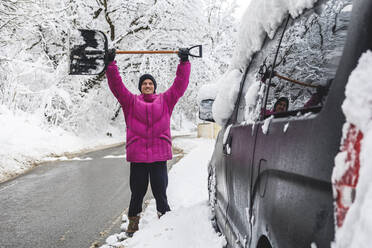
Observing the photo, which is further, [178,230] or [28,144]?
[28,144]

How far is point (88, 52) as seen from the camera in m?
4.24

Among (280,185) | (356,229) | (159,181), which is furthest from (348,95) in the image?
(159,181)

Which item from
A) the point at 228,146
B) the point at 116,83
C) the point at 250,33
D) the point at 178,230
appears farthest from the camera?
the point at 116,83


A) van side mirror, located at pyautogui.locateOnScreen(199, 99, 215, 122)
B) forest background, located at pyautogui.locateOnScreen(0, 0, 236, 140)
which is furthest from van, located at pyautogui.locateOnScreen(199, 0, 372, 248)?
forest background, located at pyautogui.locateOnScreen(0, 0, 236, 140)

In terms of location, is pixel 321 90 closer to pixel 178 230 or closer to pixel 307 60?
pixel 307 60

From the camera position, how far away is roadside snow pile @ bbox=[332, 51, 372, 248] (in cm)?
80

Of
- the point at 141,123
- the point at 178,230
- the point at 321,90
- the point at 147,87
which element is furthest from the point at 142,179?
the point at 321,90

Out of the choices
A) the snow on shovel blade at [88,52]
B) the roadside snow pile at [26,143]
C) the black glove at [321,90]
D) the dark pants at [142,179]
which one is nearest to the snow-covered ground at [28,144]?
the roadside snow pile at [26,143]

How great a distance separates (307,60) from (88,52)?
3476 millimetres

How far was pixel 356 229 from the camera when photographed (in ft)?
2.69

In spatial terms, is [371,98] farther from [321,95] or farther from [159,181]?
[159,181]

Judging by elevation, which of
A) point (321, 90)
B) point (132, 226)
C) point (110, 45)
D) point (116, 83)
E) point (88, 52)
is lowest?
point (132, 226)

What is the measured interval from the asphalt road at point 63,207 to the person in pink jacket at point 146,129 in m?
0.73

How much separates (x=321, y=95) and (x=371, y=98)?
28 cm
